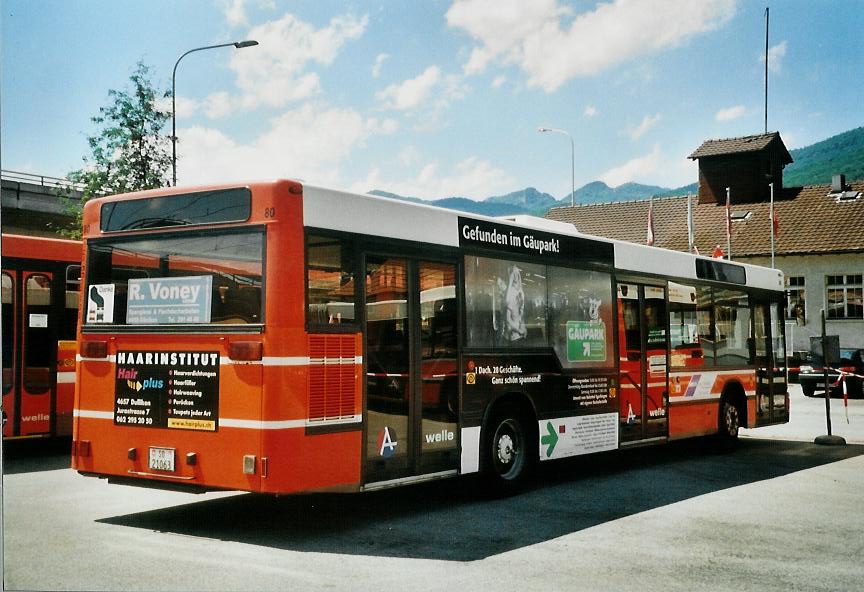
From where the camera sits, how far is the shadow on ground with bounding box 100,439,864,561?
7656 mm

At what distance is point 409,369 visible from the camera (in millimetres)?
8680

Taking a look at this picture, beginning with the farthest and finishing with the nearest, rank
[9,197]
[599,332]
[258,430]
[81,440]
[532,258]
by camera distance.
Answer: [9,197], [599,332], [532,258], [81,440], [258,430]

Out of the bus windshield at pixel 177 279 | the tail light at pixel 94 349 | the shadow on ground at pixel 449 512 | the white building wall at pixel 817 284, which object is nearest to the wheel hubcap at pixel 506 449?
the shadow on ground at pixel 449 512

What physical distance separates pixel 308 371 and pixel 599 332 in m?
5.06

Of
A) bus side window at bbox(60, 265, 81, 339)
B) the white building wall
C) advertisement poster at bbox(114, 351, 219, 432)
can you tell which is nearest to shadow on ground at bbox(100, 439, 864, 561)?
advertisement poster at bbox(114, 351, 219, 432)

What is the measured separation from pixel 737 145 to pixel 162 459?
4810 centimetres

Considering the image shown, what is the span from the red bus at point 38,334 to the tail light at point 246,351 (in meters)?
6.04

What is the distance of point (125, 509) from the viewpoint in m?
9.02

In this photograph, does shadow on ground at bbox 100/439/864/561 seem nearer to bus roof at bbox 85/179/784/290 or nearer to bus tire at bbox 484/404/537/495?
bus tire at bbox 484/404/537/495

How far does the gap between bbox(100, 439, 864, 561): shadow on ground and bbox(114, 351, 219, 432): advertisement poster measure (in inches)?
38.0

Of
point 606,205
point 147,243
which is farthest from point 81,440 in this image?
point 606,205

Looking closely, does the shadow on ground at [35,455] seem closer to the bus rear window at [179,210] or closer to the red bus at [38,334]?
the red bus at [38,334]

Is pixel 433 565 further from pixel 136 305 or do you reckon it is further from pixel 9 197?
pixel 9 197

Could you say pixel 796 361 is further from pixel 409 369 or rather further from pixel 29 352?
pixel 409 369
